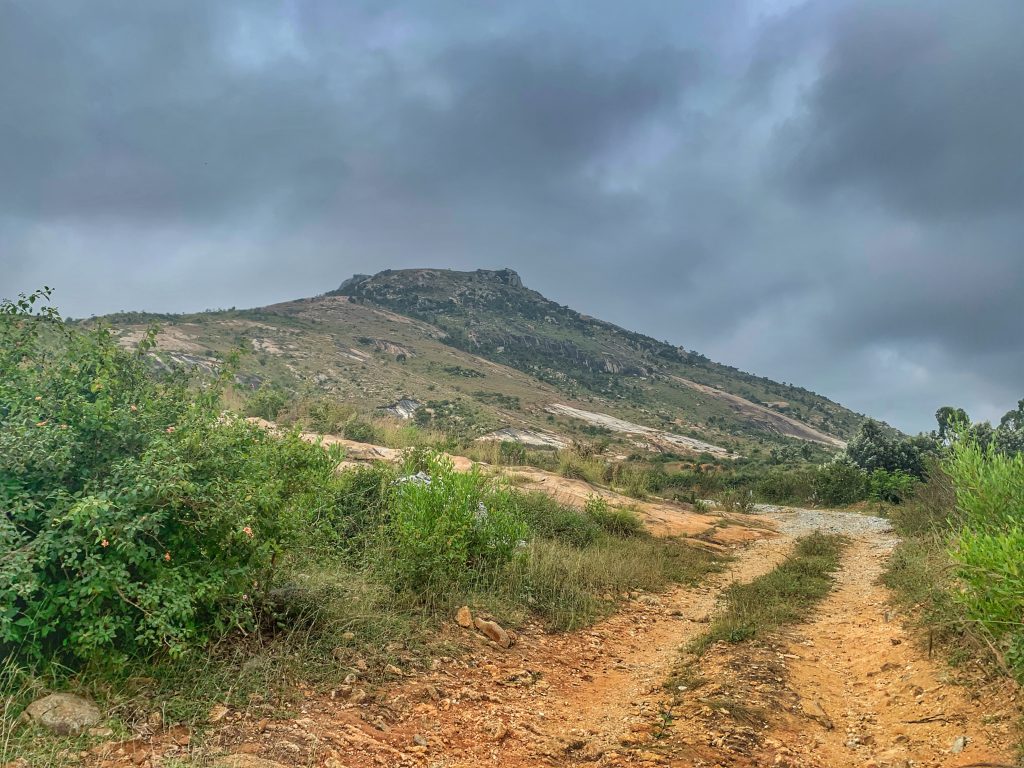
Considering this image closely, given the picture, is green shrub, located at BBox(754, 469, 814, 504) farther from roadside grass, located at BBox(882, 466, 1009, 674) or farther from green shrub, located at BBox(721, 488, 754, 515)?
roadside grass, located at BBox(882, 466, 1009, 674)

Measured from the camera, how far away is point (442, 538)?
6.65 metres

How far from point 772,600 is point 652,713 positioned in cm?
440

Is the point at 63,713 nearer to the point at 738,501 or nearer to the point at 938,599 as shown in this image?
the point at 938,599

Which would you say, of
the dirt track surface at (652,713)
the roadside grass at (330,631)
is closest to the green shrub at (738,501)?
the roadside grass at (330,631)

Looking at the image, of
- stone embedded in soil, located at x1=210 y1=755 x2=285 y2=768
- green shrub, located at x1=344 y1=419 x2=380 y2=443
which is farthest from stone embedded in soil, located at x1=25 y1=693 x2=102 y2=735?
green shrub, located at x1=344 y1=419 x2=380 y2=443

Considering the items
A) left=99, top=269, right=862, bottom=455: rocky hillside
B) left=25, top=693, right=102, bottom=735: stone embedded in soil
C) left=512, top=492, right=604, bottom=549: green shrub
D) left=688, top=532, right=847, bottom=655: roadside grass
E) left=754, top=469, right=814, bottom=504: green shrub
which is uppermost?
left=99, top=269, right=862, bottom=455: rocky hillside

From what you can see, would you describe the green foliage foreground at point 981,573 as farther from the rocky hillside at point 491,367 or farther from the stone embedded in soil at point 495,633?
the rocky hillside at point 491,367

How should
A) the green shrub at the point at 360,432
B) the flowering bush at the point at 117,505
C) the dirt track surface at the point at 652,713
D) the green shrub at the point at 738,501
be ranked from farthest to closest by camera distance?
1. the green shrub at the point at 738,501
2. the green shrub at the point at 360,432
3. the dirt track surface at the point at 652,713
4. the flowering bush at the point at 117,505

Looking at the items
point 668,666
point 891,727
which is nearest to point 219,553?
point 668,666

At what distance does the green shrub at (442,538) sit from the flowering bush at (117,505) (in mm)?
1983

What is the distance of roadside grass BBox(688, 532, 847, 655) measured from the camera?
262 inches

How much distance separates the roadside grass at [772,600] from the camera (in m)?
6.64

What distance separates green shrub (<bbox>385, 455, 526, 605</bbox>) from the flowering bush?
1.98 metres

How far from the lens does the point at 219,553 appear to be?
4180 millimetres
